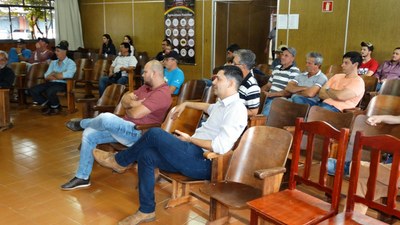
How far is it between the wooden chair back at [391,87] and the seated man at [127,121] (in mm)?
2581

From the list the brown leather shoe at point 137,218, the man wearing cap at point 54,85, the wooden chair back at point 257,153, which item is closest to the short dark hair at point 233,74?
the wooden chair back at point 257,153

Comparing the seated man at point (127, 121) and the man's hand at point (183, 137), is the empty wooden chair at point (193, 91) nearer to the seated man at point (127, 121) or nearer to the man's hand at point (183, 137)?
the seated man at point (127, 121)

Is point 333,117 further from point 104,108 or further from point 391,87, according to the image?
point 104,108

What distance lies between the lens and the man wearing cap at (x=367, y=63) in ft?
19.2

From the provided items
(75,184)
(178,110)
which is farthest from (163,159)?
(75,184)

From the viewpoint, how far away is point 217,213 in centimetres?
269

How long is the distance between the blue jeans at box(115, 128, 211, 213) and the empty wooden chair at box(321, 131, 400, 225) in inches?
37.2

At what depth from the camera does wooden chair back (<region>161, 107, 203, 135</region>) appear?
3.26 metres

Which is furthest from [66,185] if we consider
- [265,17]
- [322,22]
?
[265,17]

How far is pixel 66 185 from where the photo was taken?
11.2 feet

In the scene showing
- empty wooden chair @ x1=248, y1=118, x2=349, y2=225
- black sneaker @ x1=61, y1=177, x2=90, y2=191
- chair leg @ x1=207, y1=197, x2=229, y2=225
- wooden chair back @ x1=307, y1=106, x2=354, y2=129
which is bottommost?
black sneaker @ x1=61, y1=177, x2=90, y2=191

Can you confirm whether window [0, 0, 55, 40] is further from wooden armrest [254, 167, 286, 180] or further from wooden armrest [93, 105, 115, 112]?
wooden armrest [254, 167, 286, 180]

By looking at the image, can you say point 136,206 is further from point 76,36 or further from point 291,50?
point 76,36

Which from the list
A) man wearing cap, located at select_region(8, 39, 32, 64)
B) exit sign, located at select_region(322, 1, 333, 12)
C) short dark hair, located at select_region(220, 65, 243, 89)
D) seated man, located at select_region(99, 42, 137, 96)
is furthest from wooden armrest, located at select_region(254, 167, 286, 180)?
man wearing cap, located at select_region(8, 39, 32, 64)
